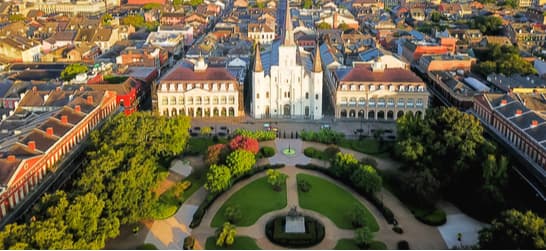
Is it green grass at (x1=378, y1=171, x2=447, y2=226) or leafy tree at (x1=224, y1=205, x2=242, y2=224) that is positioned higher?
leafy tree at (x1=224, y1=205, x2=242, y2=224)

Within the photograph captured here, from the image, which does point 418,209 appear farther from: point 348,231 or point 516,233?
point 516,233

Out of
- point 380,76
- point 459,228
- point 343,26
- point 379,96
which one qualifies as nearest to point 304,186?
point 459,228

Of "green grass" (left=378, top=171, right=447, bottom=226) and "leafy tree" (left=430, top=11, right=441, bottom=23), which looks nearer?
"green grass" (left=378, top=171, right=447, bottom=226)

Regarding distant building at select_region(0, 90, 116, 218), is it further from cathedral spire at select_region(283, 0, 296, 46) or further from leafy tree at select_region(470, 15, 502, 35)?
leafy tree at select_region(470, 15, 502, 35)

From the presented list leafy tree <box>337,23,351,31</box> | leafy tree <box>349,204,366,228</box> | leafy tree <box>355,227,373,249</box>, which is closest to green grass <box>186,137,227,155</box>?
leafy tree <box>349,204,366,228</box>

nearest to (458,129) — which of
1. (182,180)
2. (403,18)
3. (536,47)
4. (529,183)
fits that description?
(529,183)

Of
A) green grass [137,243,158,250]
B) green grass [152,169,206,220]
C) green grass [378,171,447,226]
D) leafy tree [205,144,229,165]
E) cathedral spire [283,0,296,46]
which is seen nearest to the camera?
green grass [137,243,158,250]

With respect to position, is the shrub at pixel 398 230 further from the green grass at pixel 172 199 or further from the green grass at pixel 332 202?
the green grass at pixel 172 199
